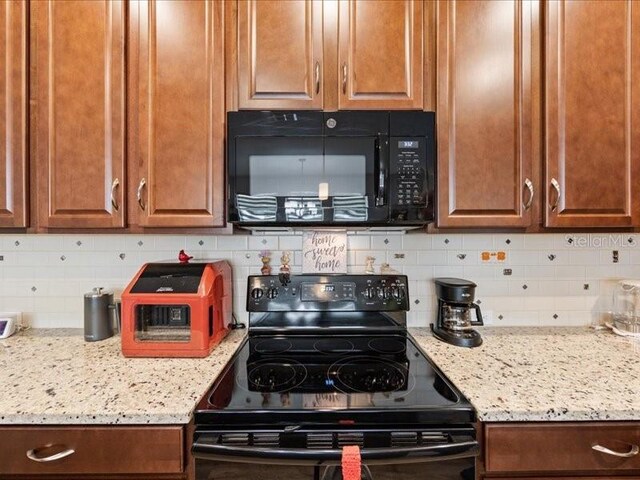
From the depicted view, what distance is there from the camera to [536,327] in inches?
62.7

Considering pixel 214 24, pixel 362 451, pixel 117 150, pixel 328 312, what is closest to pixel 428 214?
pixel 328 312

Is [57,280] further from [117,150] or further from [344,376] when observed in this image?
[344,376]

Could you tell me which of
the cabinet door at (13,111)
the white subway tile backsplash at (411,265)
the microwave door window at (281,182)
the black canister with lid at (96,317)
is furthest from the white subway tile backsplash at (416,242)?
the cabinet door at (13,111)

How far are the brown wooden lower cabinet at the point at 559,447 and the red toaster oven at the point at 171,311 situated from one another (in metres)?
0.93

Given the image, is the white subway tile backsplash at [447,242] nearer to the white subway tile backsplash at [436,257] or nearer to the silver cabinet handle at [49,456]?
the white subway tile backsplash at [436,257]

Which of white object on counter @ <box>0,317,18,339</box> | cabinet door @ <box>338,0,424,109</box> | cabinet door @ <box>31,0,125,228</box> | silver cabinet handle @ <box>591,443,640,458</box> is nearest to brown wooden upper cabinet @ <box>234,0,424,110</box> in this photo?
cabinet door @ <box>338,0,424,109</box>

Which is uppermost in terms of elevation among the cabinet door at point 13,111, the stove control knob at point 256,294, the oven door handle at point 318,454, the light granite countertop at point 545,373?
the cabinet door at point 13,111

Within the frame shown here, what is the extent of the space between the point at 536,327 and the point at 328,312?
99 centimetres

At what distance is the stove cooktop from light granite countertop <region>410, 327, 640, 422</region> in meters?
0.07

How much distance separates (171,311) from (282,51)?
1.04 metres

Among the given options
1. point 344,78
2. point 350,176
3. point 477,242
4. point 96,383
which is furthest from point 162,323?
point 477,242

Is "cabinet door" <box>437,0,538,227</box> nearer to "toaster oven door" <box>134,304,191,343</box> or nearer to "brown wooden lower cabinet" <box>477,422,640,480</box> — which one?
"brown wooden lower cabinet" <box>477,422,640,480</box>

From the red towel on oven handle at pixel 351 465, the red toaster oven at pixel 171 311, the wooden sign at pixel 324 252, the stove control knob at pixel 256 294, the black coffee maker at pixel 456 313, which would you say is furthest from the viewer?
the wooden sign at pixel 324 252

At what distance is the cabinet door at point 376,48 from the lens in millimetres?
1237
